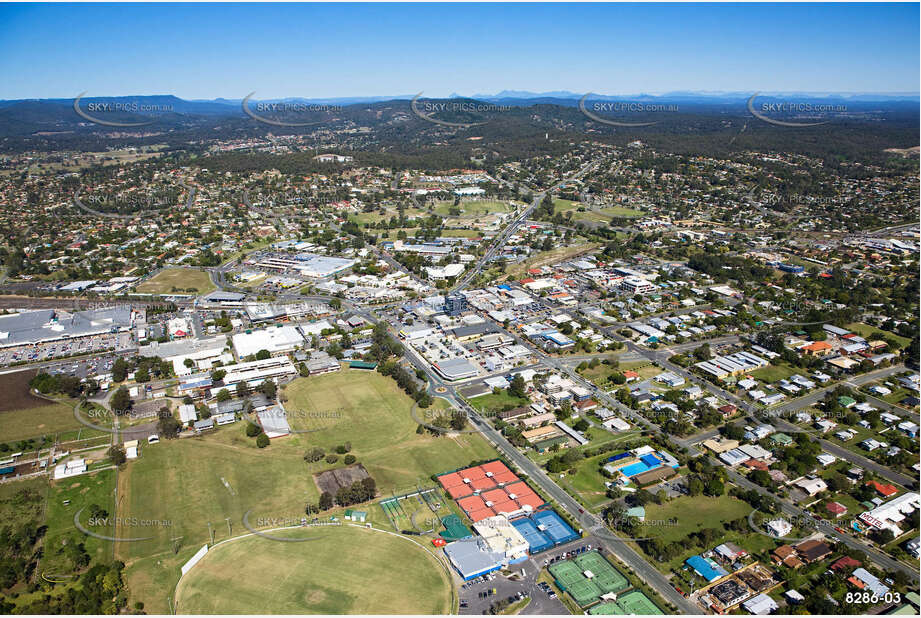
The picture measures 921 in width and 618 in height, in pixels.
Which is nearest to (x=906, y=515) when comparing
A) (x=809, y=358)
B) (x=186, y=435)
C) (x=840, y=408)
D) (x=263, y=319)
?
(x=840, y=408)

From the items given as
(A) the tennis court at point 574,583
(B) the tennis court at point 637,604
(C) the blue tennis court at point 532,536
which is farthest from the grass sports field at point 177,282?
(B) the tennis court at point 637,604

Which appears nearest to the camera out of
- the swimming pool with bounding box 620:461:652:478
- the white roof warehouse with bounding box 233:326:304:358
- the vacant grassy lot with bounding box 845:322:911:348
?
the swimming pool with bounding box 620:461:652:478

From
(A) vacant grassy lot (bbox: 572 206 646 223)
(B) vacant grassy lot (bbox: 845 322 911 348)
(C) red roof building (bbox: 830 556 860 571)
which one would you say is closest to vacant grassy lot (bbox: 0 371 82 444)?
(C) red roof building (bbox: 830 556 860 571)

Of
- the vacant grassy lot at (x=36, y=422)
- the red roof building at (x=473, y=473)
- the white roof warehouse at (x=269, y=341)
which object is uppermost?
the white roof warehouse at (x=269, y=341)

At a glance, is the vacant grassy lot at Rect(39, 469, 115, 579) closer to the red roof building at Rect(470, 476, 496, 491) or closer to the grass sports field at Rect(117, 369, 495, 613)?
the grass sports field at Rect(117, 369, 495, 613)

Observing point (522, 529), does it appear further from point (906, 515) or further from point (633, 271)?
point (633, 271)

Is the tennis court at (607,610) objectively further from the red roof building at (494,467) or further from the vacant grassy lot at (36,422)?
the vacant grassy lot at (36,422)
